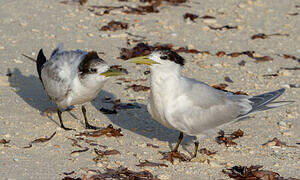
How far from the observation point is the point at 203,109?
16.5 feet

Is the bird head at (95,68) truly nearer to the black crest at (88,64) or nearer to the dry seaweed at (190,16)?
the black crest at (88,64)

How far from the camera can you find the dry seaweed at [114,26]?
888 cm

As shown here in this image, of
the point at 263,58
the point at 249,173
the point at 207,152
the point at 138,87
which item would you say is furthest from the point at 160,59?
the point at 263,58

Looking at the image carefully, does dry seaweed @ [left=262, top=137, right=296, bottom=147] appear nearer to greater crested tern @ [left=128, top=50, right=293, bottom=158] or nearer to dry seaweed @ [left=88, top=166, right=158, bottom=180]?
greater crested tern @ [left=128, top=50, right=293, bottom=158]

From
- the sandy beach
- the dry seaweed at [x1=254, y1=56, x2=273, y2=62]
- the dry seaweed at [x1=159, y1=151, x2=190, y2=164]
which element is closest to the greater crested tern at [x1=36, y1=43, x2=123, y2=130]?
the sandy beach

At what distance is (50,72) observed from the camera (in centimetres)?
565

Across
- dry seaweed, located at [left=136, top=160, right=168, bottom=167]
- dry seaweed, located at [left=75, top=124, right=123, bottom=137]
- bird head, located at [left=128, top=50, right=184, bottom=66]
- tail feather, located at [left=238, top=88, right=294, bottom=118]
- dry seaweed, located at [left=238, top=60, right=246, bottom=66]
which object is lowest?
dry seaweed, located at [left=75, top=124, right=123, bottom=137]

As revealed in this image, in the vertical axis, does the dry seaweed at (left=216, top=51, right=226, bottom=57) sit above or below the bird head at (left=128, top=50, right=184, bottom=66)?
below

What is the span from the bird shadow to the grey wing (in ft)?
1.95

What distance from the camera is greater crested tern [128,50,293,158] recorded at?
4762 mm

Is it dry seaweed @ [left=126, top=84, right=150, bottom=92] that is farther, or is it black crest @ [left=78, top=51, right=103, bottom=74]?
dry seaweed @ [left=126, top=84, right=150, bottom=92]

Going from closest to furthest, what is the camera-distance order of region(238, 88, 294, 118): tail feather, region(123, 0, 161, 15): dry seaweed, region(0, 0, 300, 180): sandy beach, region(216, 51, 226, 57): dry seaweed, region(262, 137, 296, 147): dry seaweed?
1. region(0, 0, 300, 180): sandy beach
2. region(238, 88, 294, 118): tail feather
3. region(262, 137, 296, 147): dry seaweed
4. region(216, 51, 226, 57): dry seaweed
5. region(123, 0, 161, 15): dry seaweed

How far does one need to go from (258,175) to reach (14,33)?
17.6ft

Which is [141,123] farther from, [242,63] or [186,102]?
[242,63]
